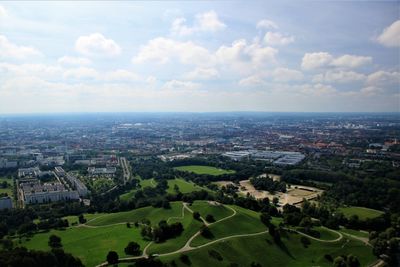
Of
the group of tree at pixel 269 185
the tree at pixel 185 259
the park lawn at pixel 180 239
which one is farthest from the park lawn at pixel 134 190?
the tree at pixel 185 259

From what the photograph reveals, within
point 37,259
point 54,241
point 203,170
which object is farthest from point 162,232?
point 203,170

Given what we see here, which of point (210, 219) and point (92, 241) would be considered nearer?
point (92, 241)

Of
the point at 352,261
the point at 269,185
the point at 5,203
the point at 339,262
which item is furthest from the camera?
the point at 269,185

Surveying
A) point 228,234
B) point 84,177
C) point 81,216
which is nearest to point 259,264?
point 228,234

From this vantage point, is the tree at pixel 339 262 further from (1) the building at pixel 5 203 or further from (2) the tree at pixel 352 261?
(1) the building at pixel 5 203

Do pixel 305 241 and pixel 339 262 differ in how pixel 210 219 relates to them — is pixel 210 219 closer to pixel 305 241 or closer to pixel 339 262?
pixel 305 241

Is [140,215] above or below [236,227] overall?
below

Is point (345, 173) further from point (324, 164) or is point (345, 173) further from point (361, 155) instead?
point (361, 155)

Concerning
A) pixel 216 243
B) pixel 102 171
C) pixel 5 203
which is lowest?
pixel 5 203
